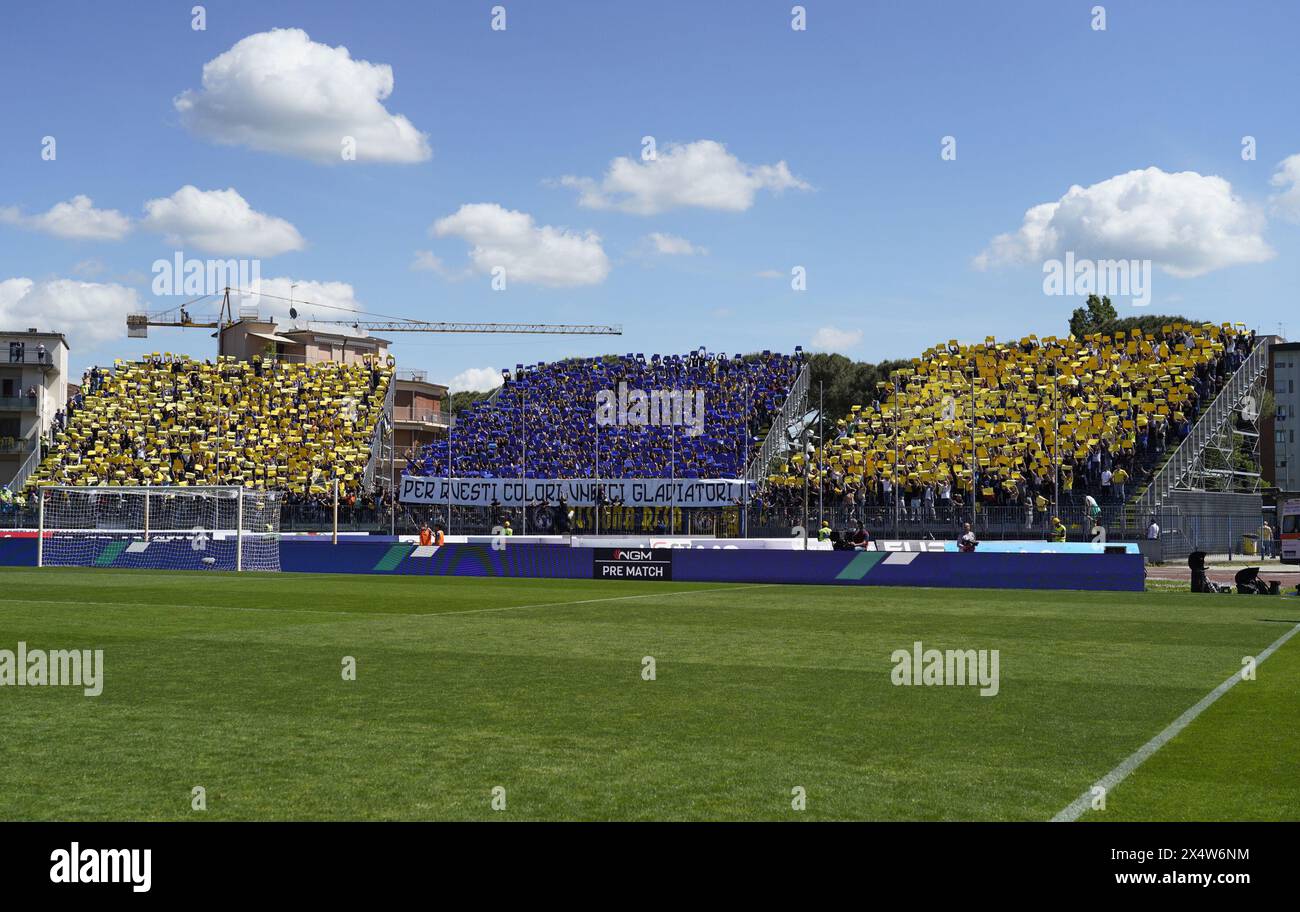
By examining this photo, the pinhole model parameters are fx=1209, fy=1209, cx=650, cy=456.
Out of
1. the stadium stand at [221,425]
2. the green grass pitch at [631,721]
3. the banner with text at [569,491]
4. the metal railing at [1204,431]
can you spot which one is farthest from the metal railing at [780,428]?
the green grass pitch at [631,721]

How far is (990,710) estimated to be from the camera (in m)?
11.3

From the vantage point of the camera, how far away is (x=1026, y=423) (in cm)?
5322

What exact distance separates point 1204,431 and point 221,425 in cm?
4931

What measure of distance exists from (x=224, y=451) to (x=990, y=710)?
59243 mm

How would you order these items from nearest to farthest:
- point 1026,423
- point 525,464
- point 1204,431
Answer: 1. point 1204,431
2. point 1026,423
3. point 525,464

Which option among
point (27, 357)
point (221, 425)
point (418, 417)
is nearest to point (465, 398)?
point (418, 417)

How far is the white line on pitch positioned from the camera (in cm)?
726

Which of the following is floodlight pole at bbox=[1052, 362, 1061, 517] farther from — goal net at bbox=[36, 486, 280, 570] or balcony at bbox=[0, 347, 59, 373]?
balcony at bbox=[0, 347, 59, 373]

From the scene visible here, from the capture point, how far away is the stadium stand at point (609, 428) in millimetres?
58500

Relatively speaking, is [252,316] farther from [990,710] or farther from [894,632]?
[990,710]

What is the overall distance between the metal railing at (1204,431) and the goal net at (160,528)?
3264cm

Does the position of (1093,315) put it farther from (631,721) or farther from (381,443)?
(631,721)

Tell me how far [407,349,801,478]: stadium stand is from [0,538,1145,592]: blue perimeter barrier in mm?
17425
